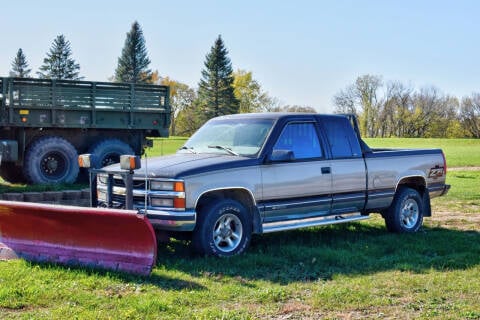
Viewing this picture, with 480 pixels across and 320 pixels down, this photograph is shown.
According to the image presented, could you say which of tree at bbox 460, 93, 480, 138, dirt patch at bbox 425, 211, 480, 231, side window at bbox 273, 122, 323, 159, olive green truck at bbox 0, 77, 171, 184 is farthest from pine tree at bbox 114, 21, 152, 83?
side window at bbox 273, 122, 323, 159

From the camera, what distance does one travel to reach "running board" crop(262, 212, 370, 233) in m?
7.94

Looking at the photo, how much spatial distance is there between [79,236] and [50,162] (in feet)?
24.4

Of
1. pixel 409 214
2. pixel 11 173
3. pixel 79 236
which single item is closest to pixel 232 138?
pixel 79 236

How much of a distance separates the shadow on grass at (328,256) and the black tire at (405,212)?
233mm

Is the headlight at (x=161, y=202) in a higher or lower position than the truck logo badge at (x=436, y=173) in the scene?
lower

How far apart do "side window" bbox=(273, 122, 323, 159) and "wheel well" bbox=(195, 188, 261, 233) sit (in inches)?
30.8

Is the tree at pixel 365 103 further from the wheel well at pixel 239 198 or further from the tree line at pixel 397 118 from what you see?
the wheel well at pixel 239 198

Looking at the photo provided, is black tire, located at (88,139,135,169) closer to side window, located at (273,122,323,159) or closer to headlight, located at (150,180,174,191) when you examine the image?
side window, located at (273,122,323,159)

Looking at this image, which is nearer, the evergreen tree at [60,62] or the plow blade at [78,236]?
the plow blade at [78,236]

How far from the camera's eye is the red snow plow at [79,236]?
664 centimetres

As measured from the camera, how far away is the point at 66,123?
14.2 metres

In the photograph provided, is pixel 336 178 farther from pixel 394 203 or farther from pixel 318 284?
pixel 318 284

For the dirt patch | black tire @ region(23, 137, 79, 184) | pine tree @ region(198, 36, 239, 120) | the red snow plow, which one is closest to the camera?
the red snow plow

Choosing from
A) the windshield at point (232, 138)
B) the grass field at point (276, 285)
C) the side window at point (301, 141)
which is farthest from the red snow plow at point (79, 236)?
the side window at point (301, 141)
